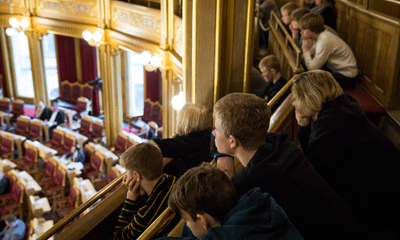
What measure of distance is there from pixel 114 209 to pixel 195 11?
157cm

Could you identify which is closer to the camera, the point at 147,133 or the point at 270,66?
the point at 270,66

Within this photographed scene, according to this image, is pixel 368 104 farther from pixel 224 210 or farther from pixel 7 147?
pixel 7 147

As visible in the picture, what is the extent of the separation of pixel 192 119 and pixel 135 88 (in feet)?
36.8

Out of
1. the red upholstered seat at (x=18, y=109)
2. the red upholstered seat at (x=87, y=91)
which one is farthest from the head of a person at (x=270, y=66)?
the red upholstered seat at (x=18, y=109)

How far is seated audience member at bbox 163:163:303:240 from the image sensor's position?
1.35m

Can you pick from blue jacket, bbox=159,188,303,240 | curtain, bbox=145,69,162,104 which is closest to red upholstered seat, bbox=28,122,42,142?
curtain, bbox=145,69,162,104

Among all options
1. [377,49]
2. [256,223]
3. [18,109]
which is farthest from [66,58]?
[256,223]

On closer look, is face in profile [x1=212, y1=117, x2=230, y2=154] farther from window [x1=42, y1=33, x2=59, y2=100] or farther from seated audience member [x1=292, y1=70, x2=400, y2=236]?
window [x1=42, y1=33, x2=59, y2=100]

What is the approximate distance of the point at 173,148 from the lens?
9.33ft

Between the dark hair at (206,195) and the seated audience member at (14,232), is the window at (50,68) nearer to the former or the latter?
the seated audience member at (14,232)

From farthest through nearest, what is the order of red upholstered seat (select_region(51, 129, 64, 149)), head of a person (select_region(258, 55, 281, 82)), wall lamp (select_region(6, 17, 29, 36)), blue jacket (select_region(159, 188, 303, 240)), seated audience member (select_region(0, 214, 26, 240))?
wall lamp (select_region(6, 17, 29, 36))
red upholstered seat (select_region(51, 129, 64, 149))
seated audience member (select_region(0, 214, 26, 240))
head of a person (select_region(258, 55, 281, 82))
blue jacket (select_region(159, 188, 303, 240))

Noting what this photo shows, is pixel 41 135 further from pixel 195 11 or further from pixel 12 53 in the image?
pixel 195 11

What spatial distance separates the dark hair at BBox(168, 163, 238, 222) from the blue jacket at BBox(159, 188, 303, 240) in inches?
2.5

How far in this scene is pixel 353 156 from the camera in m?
2.09
